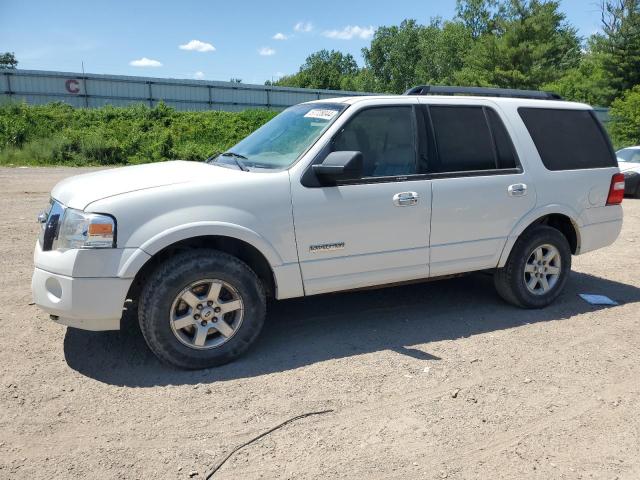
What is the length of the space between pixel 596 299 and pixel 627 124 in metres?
25.7

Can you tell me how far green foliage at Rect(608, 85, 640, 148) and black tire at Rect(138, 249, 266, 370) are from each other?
27.2 m

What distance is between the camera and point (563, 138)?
18.5ft

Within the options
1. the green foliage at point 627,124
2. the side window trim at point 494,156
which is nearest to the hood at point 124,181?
the side window trim at point 494,156

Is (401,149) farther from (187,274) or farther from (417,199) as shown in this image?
(187,274)

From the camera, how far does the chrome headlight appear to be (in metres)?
3.72

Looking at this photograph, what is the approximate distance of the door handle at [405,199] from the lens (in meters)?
4.59

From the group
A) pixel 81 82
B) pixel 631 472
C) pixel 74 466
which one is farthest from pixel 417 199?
pixel 81 82

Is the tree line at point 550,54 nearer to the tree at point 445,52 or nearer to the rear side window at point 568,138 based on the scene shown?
the tree at point 445,52

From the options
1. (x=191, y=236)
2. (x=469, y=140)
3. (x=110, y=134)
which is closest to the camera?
(x=191, y=236)

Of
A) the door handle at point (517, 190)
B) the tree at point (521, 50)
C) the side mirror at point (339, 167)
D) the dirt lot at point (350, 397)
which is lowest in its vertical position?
the dirt lot at point (350, 397)

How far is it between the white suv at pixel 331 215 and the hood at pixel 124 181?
0.02 meters

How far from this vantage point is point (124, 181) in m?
4.12

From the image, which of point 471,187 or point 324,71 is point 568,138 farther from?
point 324,71

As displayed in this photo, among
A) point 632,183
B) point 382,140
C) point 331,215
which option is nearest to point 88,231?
point 331,215
